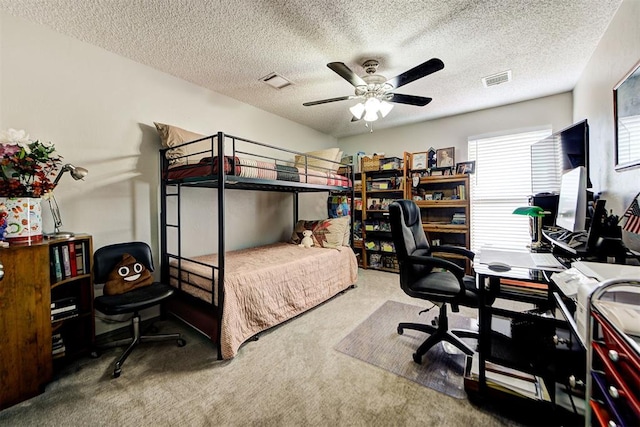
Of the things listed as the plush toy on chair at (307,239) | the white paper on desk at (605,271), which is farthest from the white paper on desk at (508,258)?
the plush toy on chair at (307,239)

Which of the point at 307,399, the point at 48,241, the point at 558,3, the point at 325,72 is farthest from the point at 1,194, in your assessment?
the point at 558,3

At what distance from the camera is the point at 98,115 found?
7.35 ft

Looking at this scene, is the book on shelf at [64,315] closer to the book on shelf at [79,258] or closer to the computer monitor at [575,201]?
the book on shelf at [79,258]

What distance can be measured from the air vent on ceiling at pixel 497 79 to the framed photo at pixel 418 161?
1.27 meters

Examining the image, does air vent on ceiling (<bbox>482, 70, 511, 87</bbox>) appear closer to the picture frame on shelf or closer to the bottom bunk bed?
the picture frame on shelf

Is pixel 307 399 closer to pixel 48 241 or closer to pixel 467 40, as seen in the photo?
pixel 48 241

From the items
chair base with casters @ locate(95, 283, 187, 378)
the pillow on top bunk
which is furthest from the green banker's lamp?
chair base with casters @ locate(95, 283, 187, 378)

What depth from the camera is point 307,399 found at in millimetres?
1550

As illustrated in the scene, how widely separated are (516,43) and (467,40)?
0.44 metres

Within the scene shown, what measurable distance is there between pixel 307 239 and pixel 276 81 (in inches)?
77.2

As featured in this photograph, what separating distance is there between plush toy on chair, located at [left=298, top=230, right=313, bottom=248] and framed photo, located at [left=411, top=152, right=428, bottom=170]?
1985mm

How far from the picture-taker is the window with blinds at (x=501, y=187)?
3.54 meters

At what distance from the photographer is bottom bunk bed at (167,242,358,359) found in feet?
6.72

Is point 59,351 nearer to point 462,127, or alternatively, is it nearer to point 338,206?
point 338,206
